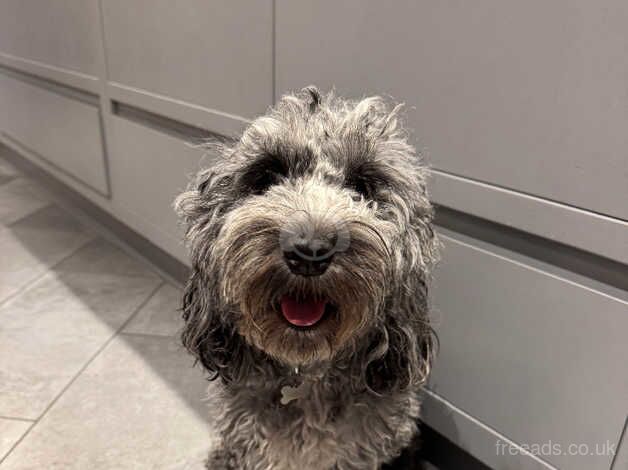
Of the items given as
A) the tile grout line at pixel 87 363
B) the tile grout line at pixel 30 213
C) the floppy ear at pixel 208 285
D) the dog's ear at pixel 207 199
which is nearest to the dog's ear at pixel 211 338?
the floppy ear at pixel 208 285

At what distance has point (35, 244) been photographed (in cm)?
291

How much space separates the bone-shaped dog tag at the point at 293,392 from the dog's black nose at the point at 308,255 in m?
0.40

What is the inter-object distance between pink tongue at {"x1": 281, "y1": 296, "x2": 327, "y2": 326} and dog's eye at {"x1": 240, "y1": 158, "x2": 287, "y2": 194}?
24cm

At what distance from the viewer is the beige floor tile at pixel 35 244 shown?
8.35 feet

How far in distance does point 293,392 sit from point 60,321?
1.38 meters

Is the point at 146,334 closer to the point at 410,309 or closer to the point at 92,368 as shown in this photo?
the point at 92,368

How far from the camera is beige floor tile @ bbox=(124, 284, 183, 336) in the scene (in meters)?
2.14

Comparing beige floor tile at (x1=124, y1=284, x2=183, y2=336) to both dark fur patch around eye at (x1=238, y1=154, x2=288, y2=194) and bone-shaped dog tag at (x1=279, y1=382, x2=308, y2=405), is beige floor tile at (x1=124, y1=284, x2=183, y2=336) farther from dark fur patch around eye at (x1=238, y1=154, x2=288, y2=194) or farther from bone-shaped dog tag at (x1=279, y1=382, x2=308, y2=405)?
dark fur patch around eye at (x1=238, y1=154, x2=288, y2=194)

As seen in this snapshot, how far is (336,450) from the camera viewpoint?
47.4 inches

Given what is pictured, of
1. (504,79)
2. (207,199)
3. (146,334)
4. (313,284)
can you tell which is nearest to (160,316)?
(146,334)

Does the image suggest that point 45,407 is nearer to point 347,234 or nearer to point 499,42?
point 347,234

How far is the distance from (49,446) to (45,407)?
0.17 meters

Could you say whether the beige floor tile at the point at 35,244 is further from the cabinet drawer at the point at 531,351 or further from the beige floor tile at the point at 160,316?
the cabinet drawer at the point at 531,351


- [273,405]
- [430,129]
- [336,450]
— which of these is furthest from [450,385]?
[430,129]
